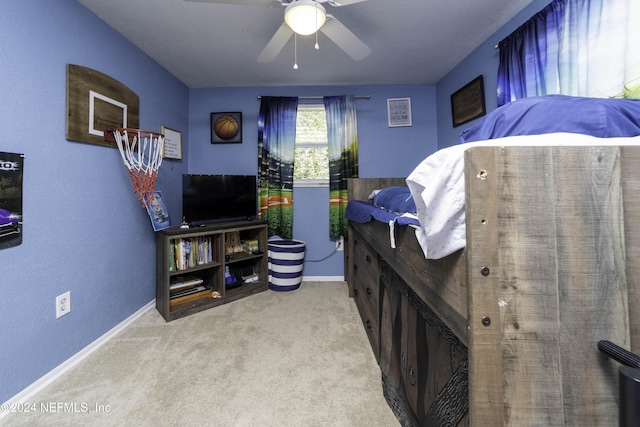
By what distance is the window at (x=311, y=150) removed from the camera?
298cm

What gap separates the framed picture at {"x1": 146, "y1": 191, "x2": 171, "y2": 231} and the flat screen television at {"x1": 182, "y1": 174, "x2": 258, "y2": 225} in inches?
6.7

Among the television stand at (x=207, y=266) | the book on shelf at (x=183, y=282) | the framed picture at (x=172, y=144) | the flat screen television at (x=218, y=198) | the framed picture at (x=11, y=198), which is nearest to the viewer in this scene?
the framed picture at (x=11, y=198)

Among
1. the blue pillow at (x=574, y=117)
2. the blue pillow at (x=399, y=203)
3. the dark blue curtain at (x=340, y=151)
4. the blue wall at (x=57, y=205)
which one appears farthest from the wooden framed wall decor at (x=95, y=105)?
the blue pillow at (x=574, y=117)

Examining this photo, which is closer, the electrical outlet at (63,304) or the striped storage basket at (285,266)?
the electrical outlet at (63,304)

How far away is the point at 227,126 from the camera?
9.54 ft

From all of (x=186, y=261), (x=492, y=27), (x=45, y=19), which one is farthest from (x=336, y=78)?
(x=186, y=261)

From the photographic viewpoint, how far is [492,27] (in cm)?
193

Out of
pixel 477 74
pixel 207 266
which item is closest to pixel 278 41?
pixel 477 74

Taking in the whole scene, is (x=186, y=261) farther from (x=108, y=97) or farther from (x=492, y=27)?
(x=492, y=27)

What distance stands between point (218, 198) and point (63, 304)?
1.36m

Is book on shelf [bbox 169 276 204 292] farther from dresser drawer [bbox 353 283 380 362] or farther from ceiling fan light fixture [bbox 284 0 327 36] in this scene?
ceiling fan light fixture [bbox 284 0 327 36]

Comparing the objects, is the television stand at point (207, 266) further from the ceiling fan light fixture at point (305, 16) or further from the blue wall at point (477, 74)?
the blue wall at point (477, 74)

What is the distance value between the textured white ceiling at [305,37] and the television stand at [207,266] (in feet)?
5.06

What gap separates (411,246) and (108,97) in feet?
7.46
